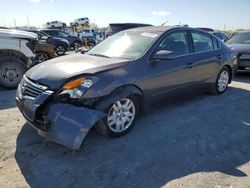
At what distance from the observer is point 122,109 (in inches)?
161

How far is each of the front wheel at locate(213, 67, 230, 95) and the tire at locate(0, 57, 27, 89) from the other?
4938mm

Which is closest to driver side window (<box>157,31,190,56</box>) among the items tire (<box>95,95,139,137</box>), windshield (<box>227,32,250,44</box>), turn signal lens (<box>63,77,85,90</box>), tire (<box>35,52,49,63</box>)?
tire (<box>95,95,139,137</box>)

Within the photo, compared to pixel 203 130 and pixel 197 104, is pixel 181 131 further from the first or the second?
pixel 197 104

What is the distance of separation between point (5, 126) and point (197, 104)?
3.76 meters

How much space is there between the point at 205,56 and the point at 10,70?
16.1 ft

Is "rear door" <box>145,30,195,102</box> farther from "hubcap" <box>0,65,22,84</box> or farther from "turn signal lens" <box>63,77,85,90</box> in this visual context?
"hubcap" <box>0,65,22,84</box>

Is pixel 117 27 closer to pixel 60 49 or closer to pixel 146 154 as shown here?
pixel 60 49

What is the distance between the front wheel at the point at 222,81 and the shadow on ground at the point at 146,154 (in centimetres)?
157

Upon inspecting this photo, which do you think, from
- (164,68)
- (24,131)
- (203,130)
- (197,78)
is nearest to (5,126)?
(24,131)

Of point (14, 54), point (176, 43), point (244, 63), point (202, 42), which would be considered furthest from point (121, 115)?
point (244, 63)

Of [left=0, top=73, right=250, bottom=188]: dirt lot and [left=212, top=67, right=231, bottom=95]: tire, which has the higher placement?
[left=212, top=67, right=231, bottom=95]: tire

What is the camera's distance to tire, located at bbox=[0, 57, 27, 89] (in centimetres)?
700

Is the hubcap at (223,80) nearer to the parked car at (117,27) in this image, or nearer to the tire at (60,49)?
the parked car at (117,27)

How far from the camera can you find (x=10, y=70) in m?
7.11
